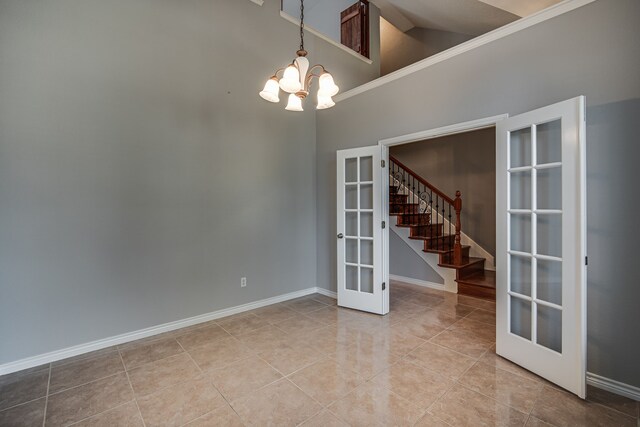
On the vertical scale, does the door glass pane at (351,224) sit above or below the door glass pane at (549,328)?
above

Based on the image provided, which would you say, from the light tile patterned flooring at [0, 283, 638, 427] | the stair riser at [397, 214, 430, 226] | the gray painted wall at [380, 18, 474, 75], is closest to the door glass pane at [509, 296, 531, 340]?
the light tile patterned flooring at [0, 283, 638, 427]

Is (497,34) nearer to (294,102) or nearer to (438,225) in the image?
(294,102)

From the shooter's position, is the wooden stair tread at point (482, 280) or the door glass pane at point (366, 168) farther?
the wooden stair tread at point (482, 280)

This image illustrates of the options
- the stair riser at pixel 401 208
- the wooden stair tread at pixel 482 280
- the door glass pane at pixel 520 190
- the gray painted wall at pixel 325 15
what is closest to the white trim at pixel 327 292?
the stair riser at pixel 401 208

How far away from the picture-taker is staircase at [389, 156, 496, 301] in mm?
4367

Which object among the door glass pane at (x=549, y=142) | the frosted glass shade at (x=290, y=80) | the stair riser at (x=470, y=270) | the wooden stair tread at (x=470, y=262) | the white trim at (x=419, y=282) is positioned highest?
the frosted glass shade at (x=290, y=80)

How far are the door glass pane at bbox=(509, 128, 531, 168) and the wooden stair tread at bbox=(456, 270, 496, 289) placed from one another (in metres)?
2.41

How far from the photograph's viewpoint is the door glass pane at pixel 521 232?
7.61ft

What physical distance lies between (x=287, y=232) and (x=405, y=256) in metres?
2.37

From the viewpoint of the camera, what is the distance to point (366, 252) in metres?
3.71

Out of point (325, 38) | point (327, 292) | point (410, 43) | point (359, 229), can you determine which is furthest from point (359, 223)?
point (410, 43)

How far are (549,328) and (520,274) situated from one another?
17.2 inches

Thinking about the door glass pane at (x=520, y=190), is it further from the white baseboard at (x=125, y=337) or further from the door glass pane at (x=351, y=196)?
the white baseboard at (x=125, y=337)

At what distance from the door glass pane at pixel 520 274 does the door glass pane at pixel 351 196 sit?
188 centimetres
